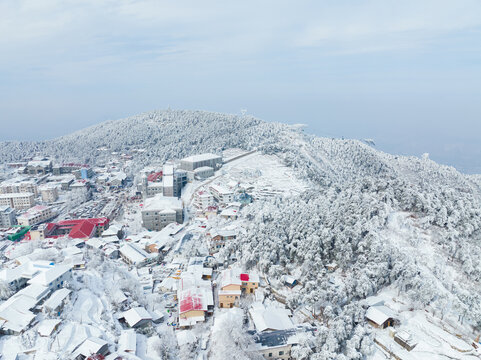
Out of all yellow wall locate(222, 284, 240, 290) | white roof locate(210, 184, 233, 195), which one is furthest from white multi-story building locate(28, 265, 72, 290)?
white roof locate(210, 184, 233, 195)

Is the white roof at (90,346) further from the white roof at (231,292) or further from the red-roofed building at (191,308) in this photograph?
the white roof at (231,292)

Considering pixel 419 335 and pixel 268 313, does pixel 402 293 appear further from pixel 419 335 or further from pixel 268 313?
pixel 268 313

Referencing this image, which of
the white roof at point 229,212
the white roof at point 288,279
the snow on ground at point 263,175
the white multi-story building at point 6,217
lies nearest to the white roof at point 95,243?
the white roof at point 229,212

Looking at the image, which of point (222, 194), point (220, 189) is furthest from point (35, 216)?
point (222, 194)

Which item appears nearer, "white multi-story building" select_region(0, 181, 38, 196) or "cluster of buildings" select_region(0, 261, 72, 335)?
"cluster of buildings" select_region(0, 261, 72, 335)

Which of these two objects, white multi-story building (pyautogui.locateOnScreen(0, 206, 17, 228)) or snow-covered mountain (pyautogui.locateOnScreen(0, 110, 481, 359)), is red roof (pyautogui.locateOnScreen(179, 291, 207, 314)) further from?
white multi-story building (pyautogui.locateOnScreen(0, 206, 17, 228))

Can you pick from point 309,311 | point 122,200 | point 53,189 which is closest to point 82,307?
point 309,311
